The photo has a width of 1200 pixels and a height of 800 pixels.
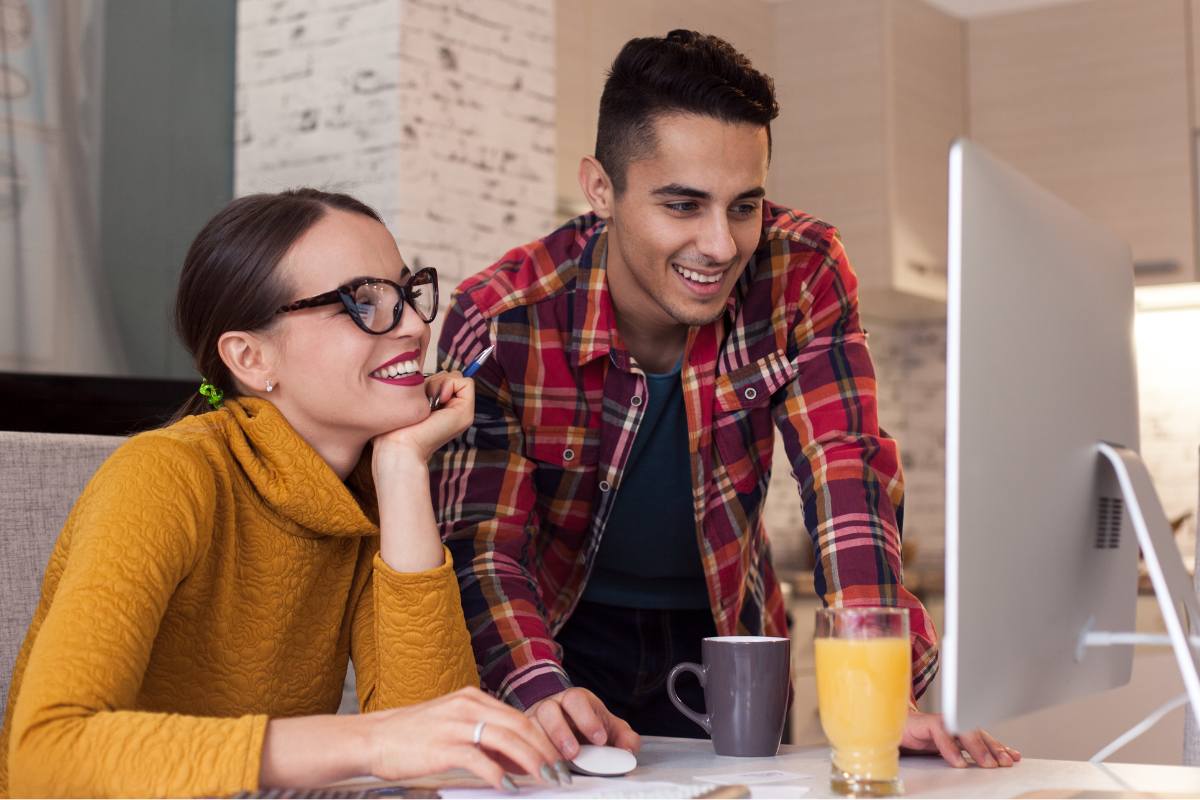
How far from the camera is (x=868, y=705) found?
890 millimetres

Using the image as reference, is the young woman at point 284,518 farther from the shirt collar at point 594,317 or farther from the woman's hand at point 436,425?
the shirt collar at point 594,317

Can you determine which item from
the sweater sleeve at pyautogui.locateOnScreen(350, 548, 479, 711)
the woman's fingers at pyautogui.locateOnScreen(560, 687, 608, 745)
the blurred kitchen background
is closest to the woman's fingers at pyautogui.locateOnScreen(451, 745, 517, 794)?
the woman's fingers at pyautogui.locateOnScreen(560, 687, 608, 745)

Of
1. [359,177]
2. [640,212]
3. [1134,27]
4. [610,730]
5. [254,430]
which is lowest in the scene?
[610,730]

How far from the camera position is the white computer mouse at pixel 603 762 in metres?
1.00

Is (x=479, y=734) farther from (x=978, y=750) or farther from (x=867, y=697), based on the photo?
(x=978, y=750)

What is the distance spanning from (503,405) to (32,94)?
1585mm

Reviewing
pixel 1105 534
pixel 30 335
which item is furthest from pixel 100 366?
pixel 1105 534

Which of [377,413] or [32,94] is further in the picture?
[32,94]

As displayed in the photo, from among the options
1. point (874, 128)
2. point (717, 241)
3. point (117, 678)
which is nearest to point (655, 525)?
point (717, 241)

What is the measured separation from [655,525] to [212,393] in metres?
0.67

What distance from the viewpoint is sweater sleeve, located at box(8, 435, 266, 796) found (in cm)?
85

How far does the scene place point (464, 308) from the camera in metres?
1.59

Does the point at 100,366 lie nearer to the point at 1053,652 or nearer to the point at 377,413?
the point at 377,413

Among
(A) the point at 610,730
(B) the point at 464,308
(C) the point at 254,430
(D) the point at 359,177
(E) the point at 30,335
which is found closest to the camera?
(A) the point at 610,730
